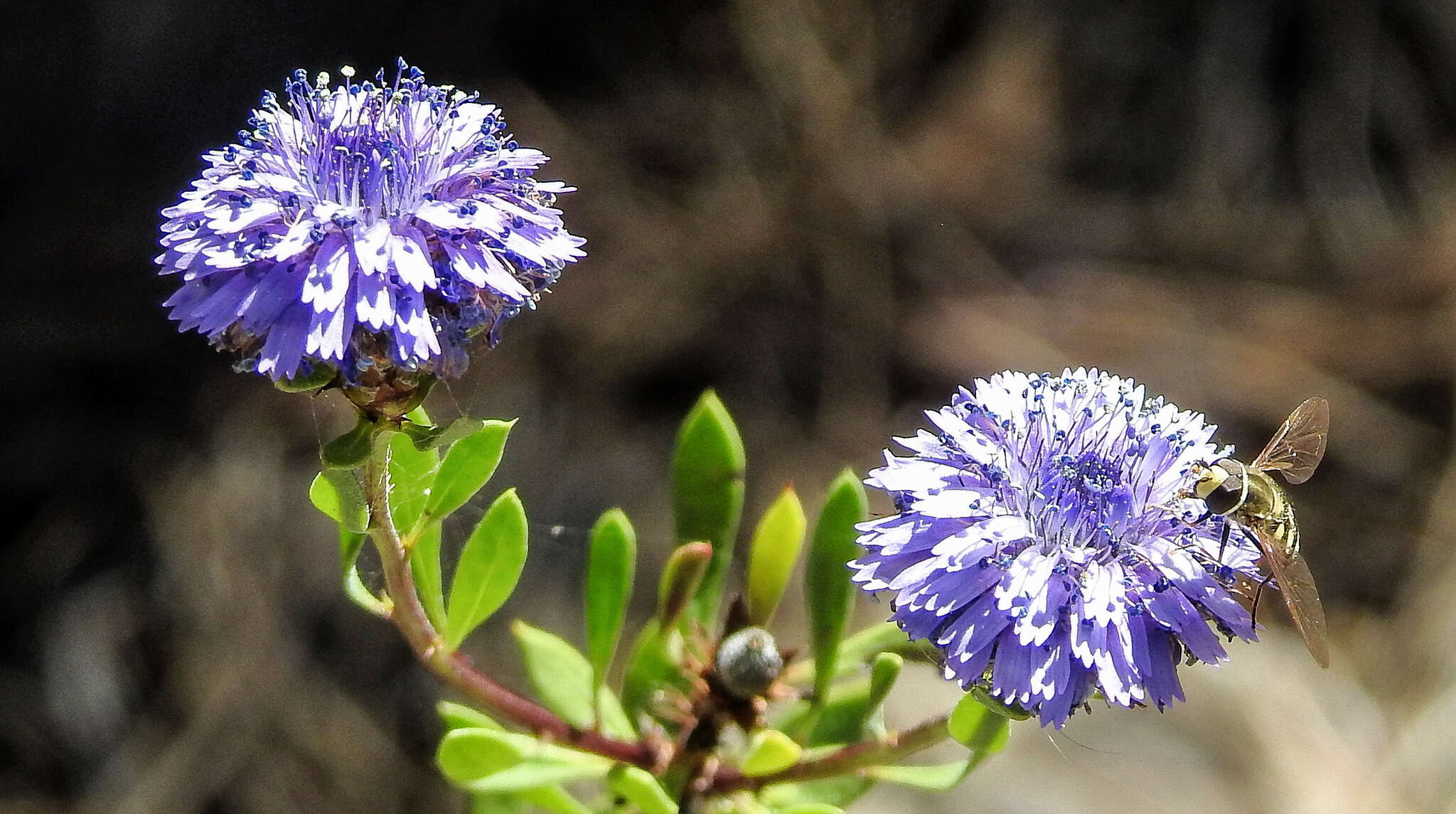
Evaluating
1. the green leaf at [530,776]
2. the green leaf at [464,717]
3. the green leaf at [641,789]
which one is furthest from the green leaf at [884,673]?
the green leaf at [464,717]

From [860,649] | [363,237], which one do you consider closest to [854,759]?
[860,649]

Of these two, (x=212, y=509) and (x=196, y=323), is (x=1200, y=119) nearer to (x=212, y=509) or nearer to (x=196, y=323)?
(x=212, y=509)

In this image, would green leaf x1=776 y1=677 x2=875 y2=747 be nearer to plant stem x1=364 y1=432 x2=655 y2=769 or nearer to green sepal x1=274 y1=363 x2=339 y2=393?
plant stem x1=364 y1=432 x2=655 y2=769

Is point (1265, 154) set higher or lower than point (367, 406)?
higher

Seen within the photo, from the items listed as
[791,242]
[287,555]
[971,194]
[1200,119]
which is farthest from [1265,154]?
[287,555]

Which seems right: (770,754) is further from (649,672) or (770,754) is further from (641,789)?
(649,672)
